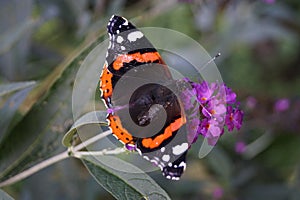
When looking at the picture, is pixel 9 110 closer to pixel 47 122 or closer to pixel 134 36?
pixel 47 122

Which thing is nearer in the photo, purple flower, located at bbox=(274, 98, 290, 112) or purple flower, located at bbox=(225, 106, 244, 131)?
purple flower, located at bbox=(225, 106, 244, 131)

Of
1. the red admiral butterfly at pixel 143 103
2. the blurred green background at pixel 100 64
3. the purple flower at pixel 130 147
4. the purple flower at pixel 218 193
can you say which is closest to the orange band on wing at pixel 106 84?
the red admiral butterfly at pixel 143 103

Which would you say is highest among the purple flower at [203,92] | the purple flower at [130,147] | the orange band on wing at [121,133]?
the purple flower at [203,92]

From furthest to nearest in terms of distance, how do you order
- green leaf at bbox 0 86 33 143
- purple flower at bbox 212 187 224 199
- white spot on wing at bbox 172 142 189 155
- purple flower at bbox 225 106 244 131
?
purple flower at bbox 212 187 224 199 → green leaf at bbox 0 86 33 143 → purple flower at bbox 225 106 244 131 → white spot on wing at bbox 172 142 189 155

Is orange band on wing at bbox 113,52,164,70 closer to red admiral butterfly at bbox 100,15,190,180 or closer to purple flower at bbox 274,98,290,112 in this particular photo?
red admiral butterfly at bbox 100,15,190,180

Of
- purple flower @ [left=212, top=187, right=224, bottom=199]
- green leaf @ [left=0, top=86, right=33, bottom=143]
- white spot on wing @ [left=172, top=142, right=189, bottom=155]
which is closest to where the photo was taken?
white spot on wing @ [left=172, top=142, right=189, bottom=155]

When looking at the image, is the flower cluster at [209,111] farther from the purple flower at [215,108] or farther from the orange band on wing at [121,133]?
the orange band on wing at [121,133]

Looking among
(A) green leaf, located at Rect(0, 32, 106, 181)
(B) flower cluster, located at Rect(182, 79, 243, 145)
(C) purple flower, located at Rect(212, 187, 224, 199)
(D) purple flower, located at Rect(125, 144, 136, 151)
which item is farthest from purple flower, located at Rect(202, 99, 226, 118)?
(C) purple flower, located at Rect(212, 187, 224, 199)
